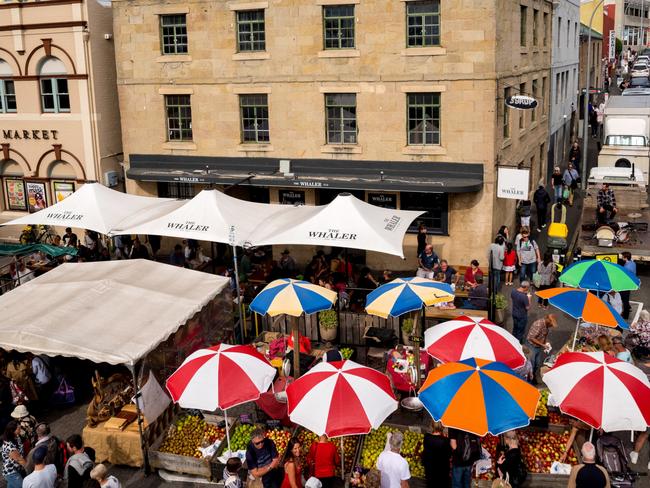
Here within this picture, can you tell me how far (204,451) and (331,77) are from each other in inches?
559

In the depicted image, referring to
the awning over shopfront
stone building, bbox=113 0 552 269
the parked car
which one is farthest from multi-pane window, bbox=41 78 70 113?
the parked car

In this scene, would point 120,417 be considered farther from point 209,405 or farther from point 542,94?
point 542,94

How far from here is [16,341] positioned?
1244 cm

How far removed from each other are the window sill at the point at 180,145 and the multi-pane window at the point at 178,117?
0.23 metres

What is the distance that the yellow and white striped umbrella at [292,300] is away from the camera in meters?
13.6

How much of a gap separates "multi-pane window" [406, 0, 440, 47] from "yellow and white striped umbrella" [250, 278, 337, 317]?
10.7 meters

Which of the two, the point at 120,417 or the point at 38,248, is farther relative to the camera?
the point at 38,248

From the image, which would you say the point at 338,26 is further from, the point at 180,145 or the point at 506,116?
the point at 180,145

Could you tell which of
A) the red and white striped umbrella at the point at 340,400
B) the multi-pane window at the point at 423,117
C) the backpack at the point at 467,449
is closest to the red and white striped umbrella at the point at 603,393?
the backpack at the point at 467,449

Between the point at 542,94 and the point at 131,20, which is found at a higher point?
the point at 131,20

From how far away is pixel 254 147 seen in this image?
2408 centimetres

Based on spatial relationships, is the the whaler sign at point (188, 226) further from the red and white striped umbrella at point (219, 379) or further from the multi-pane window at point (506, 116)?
the multi-pane window at point (506, 116)

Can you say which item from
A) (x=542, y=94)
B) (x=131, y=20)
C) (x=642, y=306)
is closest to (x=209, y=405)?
(x=642, y=306)

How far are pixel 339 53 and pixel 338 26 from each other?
0.88 metres
